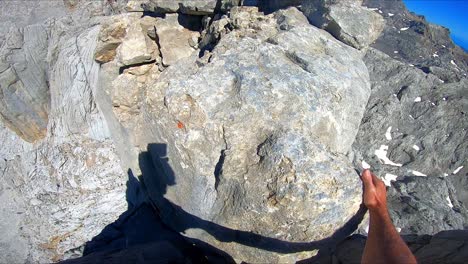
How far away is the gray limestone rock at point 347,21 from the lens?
710cm

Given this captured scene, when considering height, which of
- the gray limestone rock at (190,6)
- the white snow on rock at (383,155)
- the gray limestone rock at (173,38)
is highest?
the gray limestone rock at (190,6)

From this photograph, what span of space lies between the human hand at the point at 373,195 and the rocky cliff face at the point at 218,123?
726mm

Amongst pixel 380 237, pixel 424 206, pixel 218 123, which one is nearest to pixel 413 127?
pixel 424 206

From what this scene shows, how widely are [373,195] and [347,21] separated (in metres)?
4.46

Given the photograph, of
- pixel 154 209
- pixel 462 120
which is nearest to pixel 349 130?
pixel 462 120

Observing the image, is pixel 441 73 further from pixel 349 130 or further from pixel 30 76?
pixel 30 76

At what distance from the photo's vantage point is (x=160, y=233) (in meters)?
7.12

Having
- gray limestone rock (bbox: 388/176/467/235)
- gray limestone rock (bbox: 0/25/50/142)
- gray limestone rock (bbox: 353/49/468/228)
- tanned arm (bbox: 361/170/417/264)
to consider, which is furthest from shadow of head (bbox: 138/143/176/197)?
gray limestone rock (bbox: 388/176/467/235)

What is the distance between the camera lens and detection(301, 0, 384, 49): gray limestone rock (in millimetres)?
7102

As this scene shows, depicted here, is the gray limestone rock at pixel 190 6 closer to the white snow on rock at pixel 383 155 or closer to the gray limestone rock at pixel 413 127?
the gray limestone rock at pixel 413 127

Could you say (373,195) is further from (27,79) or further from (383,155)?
(27,79)

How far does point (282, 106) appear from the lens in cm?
553

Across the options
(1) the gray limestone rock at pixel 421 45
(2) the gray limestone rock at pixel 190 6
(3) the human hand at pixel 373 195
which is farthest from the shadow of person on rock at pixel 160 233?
(1) the gray limestone rock at pixel 421 45

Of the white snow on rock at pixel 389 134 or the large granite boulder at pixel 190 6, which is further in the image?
the white snow on rock at pixel 389 134
